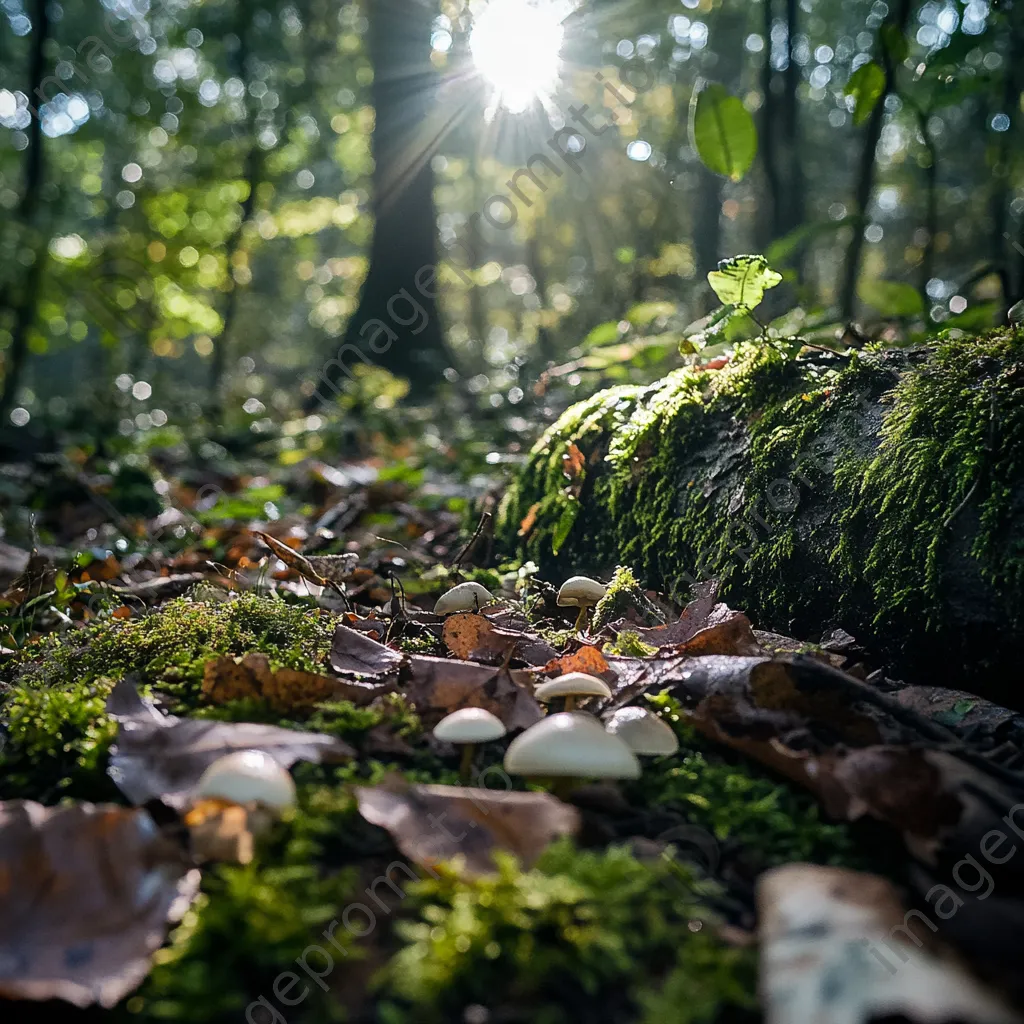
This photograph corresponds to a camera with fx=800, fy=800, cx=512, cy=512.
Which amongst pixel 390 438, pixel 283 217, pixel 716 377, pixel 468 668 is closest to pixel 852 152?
pixel 283 217

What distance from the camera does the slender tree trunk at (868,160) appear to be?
518 centimetres

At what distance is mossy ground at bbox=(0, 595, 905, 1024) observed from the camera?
1.35 meters

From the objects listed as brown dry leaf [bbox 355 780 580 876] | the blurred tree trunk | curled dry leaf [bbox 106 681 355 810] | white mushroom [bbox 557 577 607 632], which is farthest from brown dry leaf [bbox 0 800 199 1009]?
the blurred tree trunk

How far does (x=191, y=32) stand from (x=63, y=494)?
15533mm

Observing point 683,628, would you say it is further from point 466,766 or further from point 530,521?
point 530,521

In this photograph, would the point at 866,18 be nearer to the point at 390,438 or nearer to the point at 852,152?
the point at 852,152

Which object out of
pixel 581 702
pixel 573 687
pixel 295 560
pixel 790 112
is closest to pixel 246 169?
pixel 790 112

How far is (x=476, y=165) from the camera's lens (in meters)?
21.6

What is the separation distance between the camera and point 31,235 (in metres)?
10.3

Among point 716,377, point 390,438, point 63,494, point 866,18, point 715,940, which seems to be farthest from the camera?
point 866,18

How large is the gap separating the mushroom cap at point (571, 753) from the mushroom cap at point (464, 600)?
1.21m

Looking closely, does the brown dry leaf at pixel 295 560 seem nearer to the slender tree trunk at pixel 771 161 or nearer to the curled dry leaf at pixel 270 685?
the curled dry leaf at pixel 270 685

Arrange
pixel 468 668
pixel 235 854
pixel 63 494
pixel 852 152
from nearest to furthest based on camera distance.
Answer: pixel 235 854 → pixel 468 668 → pixel 63 494 → pixel 852 152

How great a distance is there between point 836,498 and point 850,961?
78.5 inches
